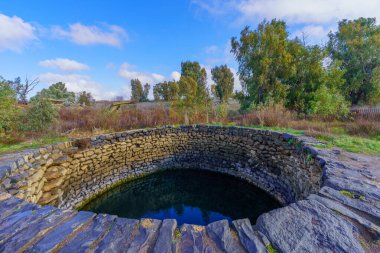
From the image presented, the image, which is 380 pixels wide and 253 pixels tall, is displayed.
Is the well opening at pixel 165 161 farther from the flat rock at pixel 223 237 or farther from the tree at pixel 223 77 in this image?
the tree at pixel 223 77

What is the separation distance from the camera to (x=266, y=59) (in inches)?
401

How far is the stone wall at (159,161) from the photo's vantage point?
329 cm

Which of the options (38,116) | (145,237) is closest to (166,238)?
(145,237)

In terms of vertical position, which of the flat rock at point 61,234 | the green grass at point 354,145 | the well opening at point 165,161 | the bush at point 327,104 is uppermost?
the bush at point 327,104

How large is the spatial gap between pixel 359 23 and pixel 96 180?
19.2m

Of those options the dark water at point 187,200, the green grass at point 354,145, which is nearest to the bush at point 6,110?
the dark water at point 187,200

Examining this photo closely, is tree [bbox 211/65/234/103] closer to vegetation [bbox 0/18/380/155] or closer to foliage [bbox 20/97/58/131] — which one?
vegetation [bbox 0/18/380/155]

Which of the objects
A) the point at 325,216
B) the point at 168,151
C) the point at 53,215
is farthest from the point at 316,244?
the point at 168,151

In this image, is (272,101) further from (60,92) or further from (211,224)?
(60,92)

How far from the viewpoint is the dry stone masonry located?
123cm

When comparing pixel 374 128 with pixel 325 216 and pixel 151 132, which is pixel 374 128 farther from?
pixel 151 132

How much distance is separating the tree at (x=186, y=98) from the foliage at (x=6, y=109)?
5.97 m

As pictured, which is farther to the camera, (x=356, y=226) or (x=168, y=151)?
(x=168, y=151)

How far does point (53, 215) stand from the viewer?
1540 millimetres
